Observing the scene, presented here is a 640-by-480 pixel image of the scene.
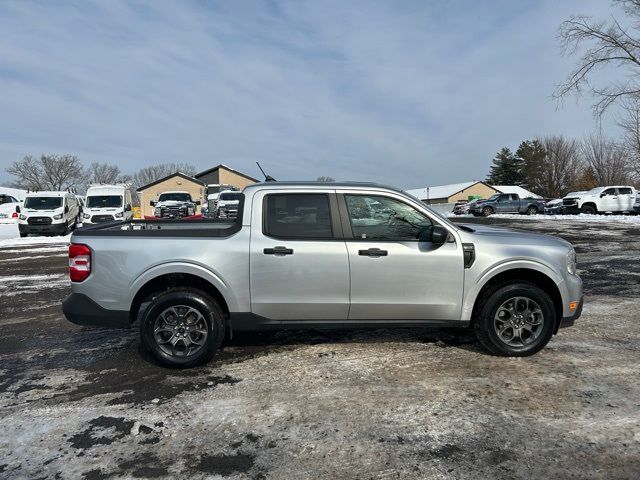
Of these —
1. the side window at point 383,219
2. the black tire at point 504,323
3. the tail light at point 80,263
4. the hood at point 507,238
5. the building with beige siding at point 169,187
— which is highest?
the building with beige siding at point 169,187

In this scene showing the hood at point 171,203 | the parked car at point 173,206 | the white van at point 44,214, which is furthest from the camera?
the hood at point 171,203

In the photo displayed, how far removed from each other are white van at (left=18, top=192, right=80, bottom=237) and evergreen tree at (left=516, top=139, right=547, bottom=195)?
77845 millimetres

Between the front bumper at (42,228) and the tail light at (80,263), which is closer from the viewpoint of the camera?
the tail light at (80,263)

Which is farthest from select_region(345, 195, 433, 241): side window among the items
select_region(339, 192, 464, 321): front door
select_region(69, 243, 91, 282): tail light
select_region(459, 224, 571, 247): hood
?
select_region(69, 243, 91, 282): tail light

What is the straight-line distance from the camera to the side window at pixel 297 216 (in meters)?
4.51

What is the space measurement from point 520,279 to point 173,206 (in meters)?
23.9

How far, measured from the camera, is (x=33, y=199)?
862 inches

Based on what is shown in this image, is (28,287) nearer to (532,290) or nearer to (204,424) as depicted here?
(204,424)

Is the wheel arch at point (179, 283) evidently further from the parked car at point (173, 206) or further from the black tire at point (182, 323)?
the parked car at point (173, 206)

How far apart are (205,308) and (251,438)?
5.03 ft

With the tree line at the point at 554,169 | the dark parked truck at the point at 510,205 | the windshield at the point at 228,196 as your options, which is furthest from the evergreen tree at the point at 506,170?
the windshield at the point at 228,196

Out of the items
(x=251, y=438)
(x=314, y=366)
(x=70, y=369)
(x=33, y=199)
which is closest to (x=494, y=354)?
(x=314, y=366)

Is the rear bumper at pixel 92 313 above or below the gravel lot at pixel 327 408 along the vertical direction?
above

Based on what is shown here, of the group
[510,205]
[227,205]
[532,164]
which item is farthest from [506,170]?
[227,205]
